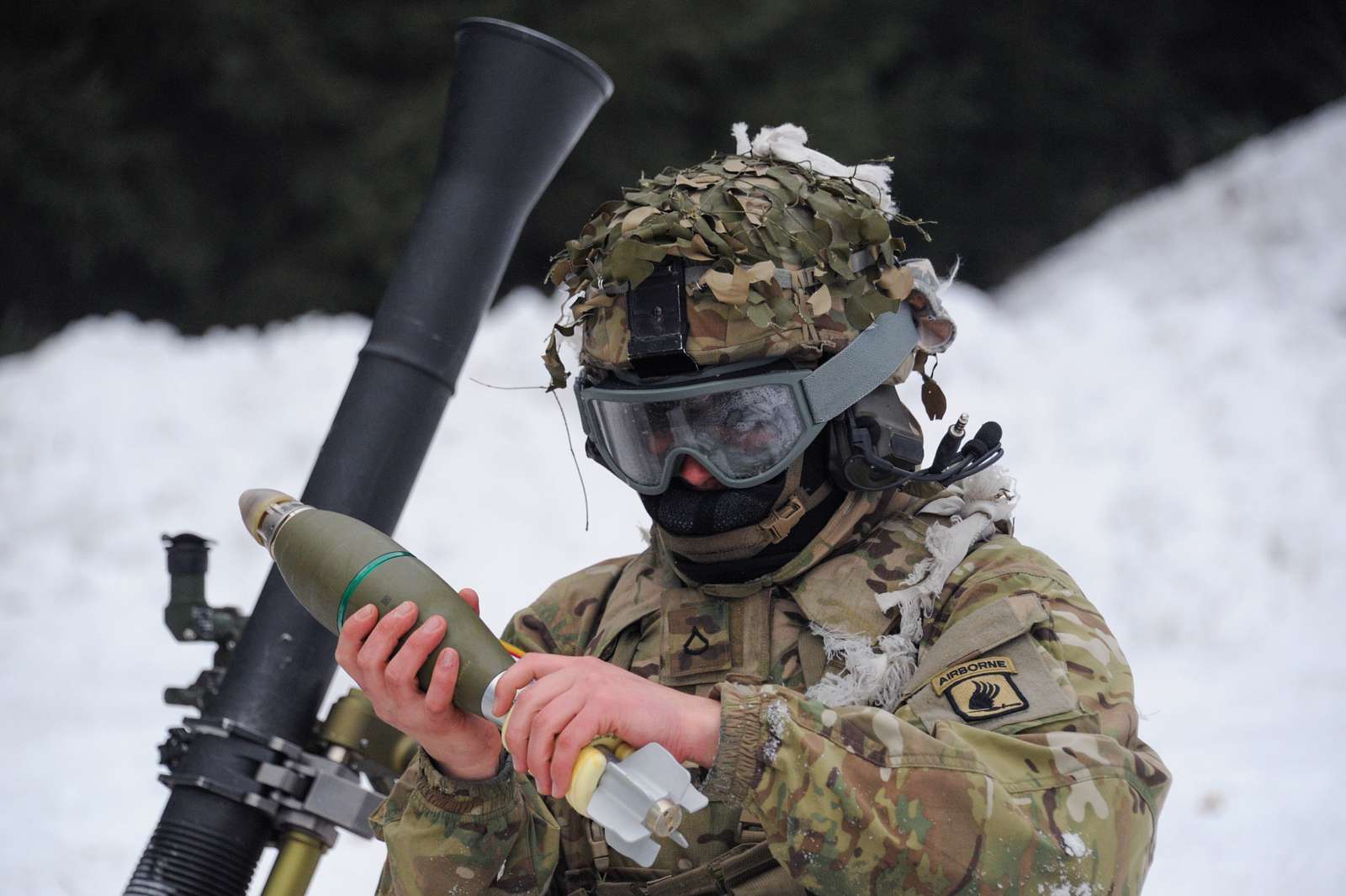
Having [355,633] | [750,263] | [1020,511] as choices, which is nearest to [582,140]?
[1020,511]

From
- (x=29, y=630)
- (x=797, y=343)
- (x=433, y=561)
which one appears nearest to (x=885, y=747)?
(x=797, y=343)

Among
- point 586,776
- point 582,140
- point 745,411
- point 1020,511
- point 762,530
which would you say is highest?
point 582,140

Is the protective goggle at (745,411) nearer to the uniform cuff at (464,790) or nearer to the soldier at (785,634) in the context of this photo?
the soldier at (785,634)

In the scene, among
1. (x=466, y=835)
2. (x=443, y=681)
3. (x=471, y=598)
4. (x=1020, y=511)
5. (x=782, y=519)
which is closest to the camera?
(x=443, y=681)

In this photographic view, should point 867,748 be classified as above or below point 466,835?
above

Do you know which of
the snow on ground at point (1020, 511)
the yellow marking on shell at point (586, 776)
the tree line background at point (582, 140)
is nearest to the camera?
the yellow marking on shell at point (586, 776)

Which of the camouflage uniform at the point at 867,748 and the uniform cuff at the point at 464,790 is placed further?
the uniform cuff at the point at 464,790

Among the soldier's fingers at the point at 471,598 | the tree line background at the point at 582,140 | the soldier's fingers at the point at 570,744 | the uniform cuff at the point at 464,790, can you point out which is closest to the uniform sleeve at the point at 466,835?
the uniform cuff at the point at 464,790

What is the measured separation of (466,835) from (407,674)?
1.52 ft

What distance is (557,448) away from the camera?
Answer: 787 cm

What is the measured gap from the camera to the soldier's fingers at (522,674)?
210 cm

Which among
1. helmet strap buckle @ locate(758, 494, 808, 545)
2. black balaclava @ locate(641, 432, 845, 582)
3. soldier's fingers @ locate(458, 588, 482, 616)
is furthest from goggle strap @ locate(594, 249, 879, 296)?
soldier's fingers @ locate(458, 588, 482, 616)

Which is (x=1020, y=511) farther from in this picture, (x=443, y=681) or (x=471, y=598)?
(x=443, y=681)

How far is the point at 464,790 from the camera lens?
99.4 inches
